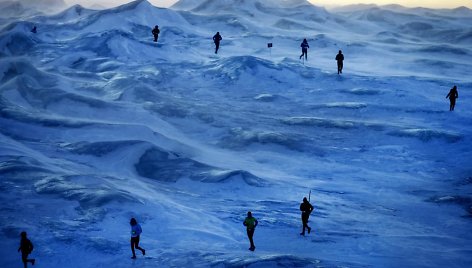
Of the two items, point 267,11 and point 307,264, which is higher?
point 267,11

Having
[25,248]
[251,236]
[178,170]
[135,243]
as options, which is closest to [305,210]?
[251,236]

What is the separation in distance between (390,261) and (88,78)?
28.3m


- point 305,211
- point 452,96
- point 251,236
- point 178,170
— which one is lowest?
point 251,236

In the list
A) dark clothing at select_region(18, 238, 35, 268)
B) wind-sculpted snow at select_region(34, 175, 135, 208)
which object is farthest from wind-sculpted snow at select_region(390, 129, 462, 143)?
dark clothing at select_region(18, 238, 35, 268)

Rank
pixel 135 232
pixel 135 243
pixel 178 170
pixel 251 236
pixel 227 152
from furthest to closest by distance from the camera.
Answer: pixel 227 152 < pixel 178 170 < pixel 251 236 < pixel 135 243 < pixel 135 232

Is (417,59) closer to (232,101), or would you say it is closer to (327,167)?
(232,101)

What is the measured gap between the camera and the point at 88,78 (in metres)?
36.0

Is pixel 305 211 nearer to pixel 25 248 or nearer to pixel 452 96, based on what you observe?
pixel 25 248

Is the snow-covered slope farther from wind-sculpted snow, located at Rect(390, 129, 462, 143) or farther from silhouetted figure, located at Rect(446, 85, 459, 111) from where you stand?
silhouetted figure, located at Rect(446, 85, 459, 111)

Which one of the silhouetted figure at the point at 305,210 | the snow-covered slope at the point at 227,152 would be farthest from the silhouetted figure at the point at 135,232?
the silhouetted figure at the point at 305,210

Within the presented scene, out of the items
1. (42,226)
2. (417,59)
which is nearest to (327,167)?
(42,226)

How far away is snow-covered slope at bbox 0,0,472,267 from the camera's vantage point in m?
14.5

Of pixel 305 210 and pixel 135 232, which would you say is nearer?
pixel 135 232

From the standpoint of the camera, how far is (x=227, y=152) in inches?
966
